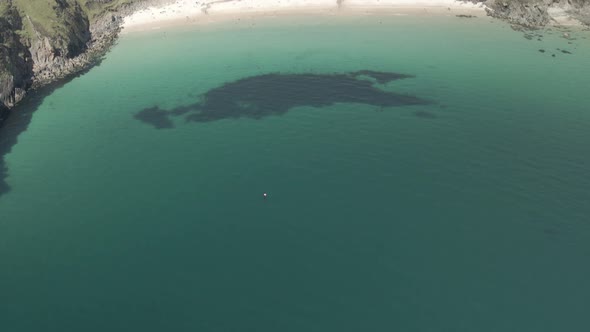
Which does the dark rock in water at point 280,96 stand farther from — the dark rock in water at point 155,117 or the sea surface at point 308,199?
the sea surface at point 308,199

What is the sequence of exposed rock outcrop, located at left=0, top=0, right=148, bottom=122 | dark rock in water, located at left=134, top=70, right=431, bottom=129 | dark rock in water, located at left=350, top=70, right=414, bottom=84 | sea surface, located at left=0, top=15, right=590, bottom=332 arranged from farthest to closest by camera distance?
exposed rock outcrop, located at left=0, top=0, right=148, bottom=122
dark rock in water, located at left=350, top=70, right=414, bottom=84
dark rock in water, located at left=134, top=70, right=431, bottom=129
sea surface, located at left=0, top=15, right=590, bottom=332

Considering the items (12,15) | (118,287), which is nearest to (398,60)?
(118,287)

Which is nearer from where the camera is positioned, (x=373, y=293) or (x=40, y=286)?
(x=373, y=293)

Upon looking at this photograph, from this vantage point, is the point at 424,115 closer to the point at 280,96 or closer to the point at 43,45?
the point at 280,96

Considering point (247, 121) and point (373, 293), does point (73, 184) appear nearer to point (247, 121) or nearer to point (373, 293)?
point (247, 121)

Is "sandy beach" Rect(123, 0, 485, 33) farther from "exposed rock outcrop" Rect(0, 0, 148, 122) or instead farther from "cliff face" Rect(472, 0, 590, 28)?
"exposed rock outcrop" Rect(0, 0, 148, 122)

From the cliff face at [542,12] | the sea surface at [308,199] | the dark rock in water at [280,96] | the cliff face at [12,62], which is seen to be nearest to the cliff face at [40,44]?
the cliff face at [12,62]

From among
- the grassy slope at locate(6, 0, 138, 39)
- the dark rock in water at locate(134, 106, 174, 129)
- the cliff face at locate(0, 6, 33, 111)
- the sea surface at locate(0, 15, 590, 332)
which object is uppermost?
the grassy slope at locate(6, 0, 138, 39)

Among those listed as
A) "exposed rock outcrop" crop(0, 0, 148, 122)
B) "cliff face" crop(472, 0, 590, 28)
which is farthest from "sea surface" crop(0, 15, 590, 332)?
"cliff face" crop(472, 0, 590, 28)
